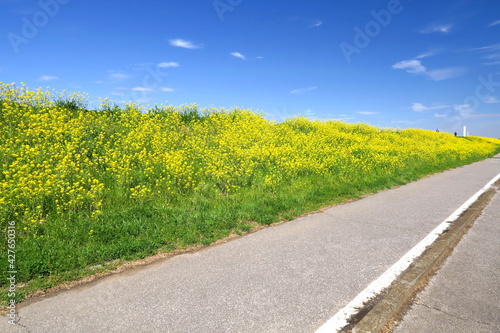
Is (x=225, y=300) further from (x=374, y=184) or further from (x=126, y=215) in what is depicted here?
(x=374, y=184)

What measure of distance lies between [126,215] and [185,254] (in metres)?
1.95

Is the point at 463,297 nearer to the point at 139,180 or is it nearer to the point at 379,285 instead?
the point at 379,285

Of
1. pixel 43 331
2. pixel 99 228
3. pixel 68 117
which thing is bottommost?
pixel 43 331

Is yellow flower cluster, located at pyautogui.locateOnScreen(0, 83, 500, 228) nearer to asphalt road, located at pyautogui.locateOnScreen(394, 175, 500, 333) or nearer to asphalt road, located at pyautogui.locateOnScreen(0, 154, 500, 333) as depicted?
asphalt road, located at pyautogui.locateOnScreen(0, 154, 500, 333)

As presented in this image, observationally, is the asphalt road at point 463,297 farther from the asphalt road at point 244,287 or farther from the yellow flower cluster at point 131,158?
the yellow flower cluster at point 131,158

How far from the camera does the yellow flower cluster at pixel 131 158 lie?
6.31 meters

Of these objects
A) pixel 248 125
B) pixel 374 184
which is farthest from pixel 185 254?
pixel 248 125

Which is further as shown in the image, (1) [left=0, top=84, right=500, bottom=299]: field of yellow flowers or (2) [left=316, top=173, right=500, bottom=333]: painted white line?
(1) [left=0, top=84, right=500, bottom=299]: field of yellow flowers

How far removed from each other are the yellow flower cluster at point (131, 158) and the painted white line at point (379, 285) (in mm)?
4340

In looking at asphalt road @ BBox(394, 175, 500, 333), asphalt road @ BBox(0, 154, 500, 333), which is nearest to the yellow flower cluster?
asphalt road @ BBox(0, 154, 500, 333)

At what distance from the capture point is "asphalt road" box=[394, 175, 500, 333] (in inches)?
106

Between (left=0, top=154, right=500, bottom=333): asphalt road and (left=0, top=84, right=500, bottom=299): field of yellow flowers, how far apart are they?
1.92 feet

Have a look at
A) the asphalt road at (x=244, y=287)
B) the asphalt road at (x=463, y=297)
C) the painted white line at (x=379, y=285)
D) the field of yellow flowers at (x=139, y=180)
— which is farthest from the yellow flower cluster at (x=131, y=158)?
the asphalt road at (x=463, y=297)

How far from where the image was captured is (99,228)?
4.96m
